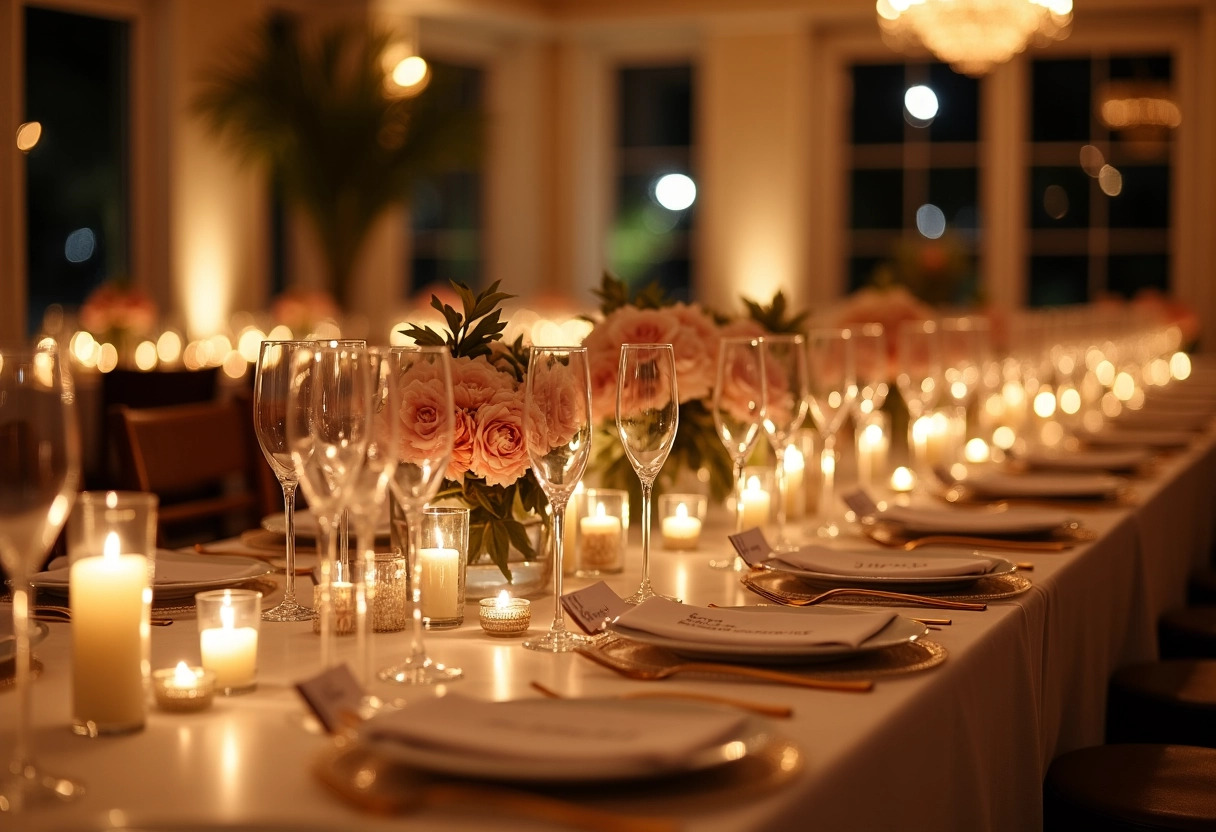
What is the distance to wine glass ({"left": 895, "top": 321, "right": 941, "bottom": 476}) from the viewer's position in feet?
8.18

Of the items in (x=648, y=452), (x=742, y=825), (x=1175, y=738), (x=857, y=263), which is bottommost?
(x=1175, y=738)

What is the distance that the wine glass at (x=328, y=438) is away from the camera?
1096 millimetres

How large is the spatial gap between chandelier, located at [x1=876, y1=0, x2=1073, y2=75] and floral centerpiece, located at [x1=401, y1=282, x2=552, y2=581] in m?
4.55

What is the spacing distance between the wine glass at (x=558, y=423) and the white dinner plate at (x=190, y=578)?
0.43 m

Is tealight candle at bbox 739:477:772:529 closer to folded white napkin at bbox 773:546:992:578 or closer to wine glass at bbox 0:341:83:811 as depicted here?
folded white napkin at bbox 773:546:992:578

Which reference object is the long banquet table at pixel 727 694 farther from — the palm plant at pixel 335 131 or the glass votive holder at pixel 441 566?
the palm plant at pixel 335 131

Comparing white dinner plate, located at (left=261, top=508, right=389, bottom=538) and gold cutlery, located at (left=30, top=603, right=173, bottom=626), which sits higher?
white dinner plate, located at (left=261, top=508, right=389, bottom=538)

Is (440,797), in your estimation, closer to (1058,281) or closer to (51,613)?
(51,613)

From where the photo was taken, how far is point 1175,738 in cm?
205

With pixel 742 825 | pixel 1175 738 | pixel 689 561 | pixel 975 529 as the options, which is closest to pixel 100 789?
pixel 742 825

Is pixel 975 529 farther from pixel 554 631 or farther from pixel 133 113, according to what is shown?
pixel 133 113

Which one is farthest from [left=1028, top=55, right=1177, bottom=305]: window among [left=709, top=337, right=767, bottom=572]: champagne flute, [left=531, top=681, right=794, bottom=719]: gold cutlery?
[left=531, top=681, right=794, bottom=719]: gold cutlery

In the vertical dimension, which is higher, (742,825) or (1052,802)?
(742,825)

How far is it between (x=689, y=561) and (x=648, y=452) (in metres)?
0.43
